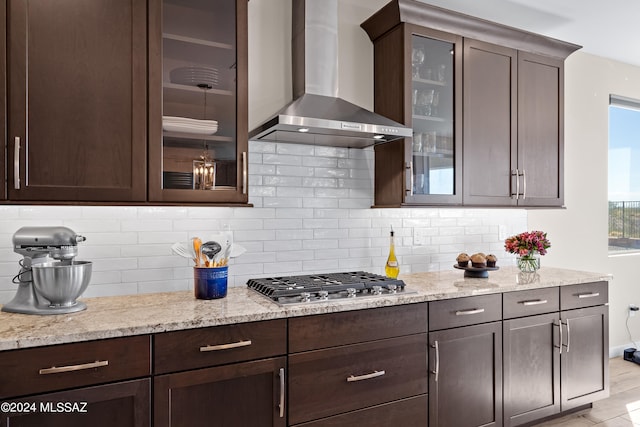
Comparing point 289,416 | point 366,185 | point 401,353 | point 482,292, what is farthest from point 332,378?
point 366,185

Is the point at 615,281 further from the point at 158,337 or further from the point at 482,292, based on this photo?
the point at 158,337

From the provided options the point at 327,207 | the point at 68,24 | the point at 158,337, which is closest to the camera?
the point at 158,337

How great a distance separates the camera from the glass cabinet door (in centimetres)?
272

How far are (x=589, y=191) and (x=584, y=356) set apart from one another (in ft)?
5.84

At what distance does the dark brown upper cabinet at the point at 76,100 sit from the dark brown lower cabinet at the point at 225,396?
839 mm

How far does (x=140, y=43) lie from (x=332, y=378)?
177 cm

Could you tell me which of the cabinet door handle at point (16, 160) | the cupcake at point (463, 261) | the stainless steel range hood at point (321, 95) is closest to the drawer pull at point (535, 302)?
the cupcake at point (463, 261)

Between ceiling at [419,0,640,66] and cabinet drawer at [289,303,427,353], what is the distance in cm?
216

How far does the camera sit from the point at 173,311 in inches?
74.4

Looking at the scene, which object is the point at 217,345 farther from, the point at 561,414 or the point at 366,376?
the point at 561,414

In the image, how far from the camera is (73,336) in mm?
1549

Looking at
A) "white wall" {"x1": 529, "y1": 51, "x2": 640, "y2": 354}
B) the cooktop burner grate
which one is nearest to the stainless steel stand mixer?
A: the cooktop burner grate

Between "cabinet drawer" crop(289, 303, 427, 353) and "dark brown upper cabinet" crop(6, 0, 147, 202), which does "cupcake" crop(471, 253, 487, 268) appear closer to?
"cabinet drawer" crop(289, 303, 427, 353)

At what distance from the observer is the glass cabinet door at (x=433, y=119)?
272 cm
